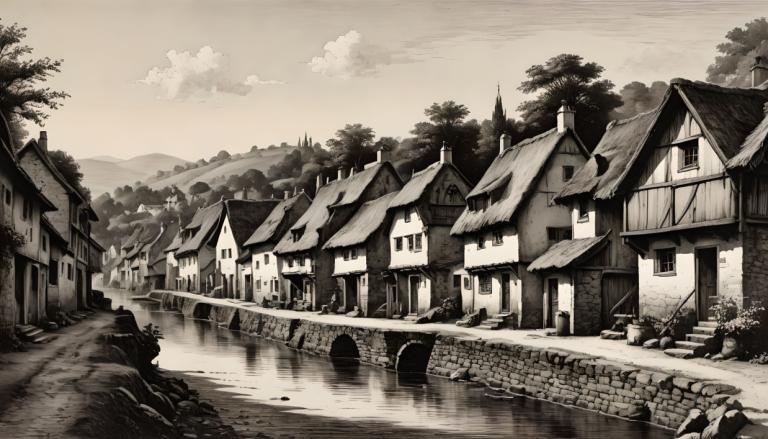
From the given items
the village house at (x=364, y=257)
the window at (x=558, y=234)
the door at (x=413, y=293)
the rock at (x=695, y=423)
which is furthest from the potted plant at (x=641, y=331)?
the village house at (x=364, y=257)

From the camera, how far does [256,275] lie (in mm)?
66500

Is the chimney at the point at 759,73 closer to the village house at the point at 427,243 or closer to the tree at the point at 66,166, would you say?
the village house at the point at 427,243

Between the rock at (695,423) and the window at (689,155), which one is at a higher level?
the window at (689,155)

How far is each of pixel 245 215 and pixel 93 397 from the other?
5881cm

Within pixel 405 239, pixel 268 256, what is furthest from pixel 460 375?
pixel 268 256

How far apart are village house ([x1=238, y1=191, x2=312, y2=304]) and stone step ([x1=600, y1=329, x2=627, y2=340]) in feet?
113

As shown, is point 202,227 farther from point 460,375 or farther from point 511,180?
point 460,375

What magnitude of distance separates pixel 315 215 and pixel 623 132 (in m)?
28.7

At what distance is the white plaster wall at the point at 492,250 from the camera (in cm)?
3516

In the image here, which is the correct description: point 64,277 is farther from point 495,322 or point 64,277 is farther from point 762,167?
point 762,167

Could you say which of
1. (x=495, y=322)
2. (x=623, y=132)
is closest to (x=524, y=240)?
(x=495, y=322)

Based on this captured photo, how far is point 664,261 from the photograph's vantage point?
26266 millimetres

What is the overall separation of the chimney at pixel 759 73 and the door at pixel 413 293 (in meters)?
20.2

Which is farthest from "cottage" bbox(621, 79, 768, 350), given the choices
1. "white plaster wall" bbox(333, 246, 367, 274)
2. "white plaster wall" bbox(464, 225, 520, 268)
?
"white plaster wall" bbox(333, 246, 367, 274)
